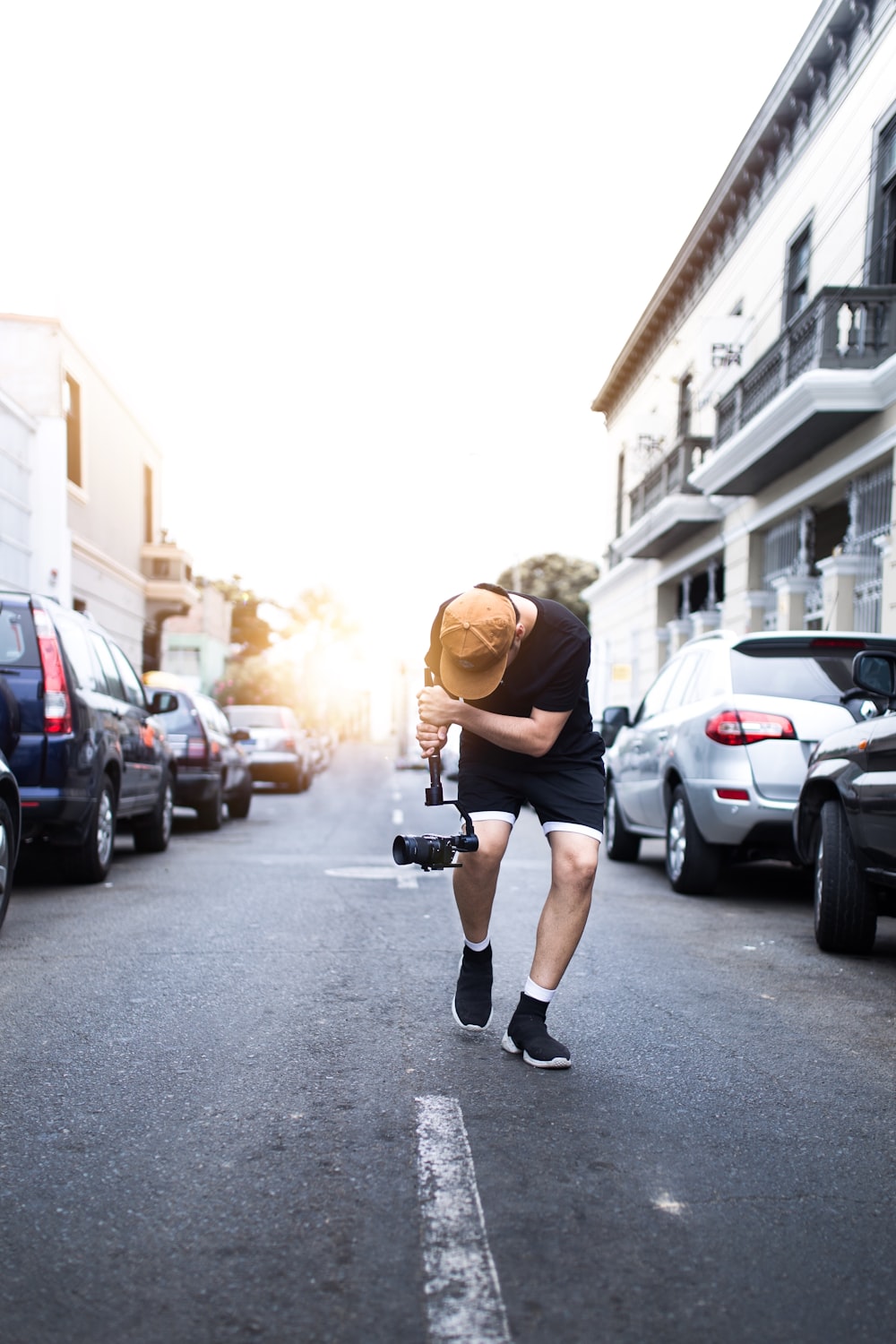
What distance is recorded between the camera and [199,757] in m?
13.1

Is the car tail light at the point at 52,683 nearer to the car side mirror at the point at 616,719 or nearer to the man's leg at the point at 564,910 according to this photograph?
the car side mirror at the point at 616,719

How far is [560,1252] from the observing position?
262 cm

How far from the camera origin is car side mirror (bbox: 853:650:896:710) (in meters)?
5.84

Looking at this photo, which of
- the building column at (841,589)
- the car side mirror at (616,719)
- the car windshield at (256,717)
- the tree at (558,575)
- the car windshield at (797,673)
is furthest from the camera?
the tree at (558,575)

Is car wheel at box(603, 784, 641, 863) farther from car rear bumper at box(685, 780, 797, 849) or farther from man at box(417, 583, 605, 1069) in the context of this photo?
man at box(417, 583, 605, 1069)

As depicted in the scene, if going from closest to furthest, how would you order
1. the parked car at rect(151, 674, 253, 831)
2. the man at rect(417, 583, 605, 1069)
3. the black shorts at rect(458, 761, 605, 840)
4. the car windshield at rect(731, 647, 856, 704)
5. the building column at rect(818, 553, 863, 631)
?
the man at rect(417, 583, 605, 1069), the black shorts at rect(458, 761, 605, 840), the car windshield at rect(731, 647, 856, 704), the parked car at rect(151, 674, 253, 831), the building column at rect(818, 553, 863, 631)

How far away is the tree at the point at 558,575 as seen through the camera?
5475 centimetres

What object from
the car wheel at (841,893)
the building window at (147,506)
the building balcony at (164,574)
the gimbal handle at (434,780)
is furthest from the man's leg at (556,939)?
the building window at (147,506)

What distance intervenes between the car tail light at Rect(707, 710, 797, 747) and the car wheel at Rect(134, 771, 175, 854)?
4.84 metres

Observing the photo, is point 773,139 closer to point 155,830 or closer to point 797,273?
point 797,273

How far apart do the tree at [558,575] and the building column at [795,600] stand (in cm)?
3677

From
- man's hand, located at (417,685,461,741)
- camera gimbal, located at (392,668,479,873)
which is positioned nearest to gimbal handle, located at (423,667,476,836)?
camera gimbal, located at (392,668,479,873)

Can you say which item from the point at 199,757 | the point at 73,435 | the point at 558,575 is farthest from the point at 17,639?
the point at 558,575

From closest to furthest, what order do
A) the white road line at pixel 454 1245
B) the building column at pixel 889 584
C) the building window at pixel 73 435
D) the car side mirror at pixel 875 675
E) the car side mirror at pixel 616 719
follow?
the white road line at pixel 454 1245 < the car side mirror at pixel 875 675 < the car side mirror at pixel 616 719 < the building column at pixel 889 584 < the building window at pixel 73 435
